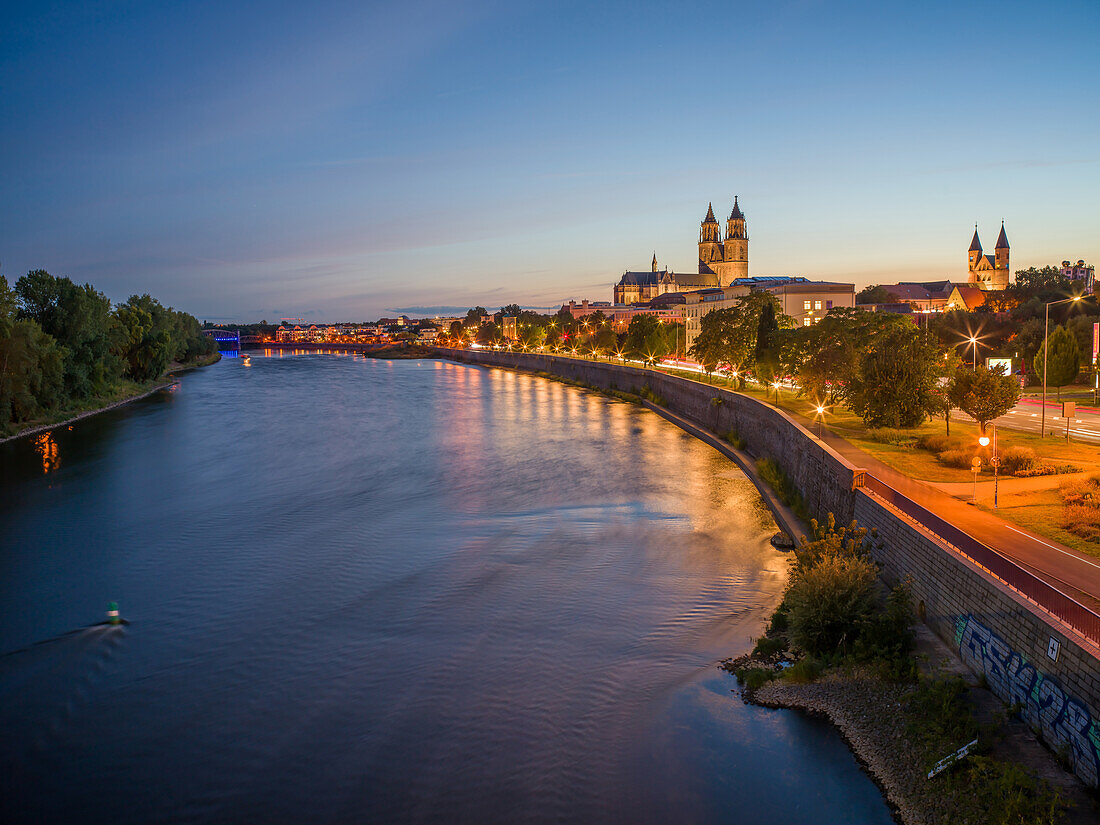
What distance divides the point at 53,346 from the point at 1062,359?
5441cm

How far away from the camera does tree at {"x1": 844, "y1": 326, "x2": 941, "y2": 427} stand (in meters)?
22.3

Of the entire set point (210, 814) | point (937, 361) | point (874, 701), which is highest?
point (937, 361)

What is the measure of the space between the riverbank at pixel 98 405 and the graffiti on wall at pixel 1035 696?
144ft

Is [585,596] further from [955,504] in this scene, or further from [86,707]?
[86,707]

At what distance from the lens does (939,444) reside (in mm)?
20094

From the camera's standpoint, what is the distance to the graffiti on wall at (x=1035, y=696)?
22.0 feet

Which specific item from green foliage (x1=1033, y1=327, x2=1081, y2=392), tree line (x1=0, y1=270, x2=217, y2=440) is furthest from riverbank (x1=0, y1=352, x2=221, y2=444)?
green foliage (x1=1033, y1=327, x2=1081, y2=392)

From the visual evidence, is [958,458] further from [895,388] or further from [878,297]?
[878,297]

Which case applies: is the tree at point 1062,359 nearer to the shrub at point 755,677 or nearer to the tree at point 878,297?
the shrub at point 755,677

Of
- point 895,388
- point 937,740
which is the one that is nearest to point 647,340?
point 895,388

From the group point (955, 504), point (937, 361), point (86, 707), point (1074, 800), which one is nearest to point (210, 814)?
point (86, 707)

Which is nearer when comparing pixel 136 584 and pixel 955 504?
pixel 955 504

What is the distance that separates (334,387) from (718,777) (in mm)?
72128

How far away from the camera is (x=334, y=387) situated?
76.3 metres
